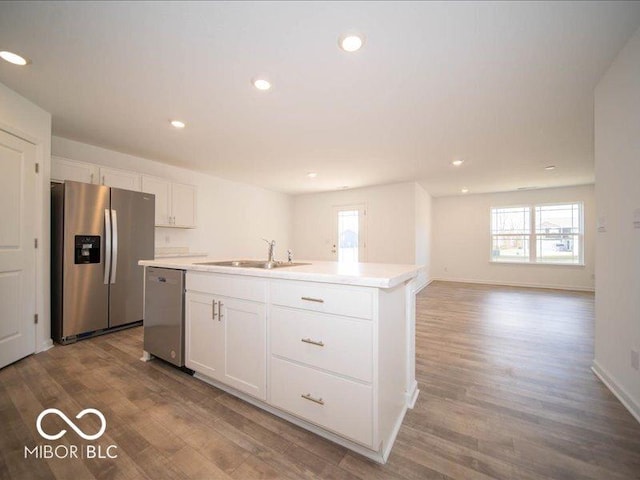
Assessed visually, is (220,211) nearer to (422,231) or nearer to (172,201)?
(172,201)

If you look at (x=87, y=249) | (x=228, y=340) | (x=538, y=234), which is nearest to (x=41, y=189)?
(x=87, y=249)

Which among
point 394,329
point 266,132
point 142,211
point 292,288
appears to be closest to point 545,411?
point 394,329

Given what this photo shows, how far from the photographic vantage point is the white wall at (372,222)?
18.5ft

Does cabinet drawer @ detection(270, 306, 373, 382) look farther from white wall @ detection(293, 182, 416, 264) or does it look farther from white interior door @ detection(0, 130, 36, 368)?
A: white wall @ detection(293, 182, 416, 264)

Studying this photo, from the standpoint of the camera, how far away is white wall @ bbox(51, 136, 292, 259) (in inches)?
145

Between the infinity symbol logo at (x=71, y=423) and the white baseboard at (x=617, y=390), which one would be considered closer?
the infinity symbol logo at (x=71, y=423)

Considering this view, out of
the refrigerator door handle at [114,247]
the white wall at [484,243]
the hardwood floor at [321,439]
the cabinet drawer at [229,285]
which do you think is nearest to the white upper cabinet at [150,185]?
the refrigerator door handle at [114,247]

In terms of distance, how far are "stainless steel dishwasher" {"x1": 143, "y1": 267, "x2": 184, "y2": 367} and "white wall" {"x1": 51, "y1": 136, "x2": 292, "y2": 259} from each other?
224 centimetres

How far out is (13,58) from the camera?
1.88 meters

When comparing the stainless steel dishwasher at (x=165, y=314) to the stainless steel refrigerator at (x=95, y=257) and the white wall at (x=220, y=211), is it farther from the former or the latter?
the white wall at (x=220, y=211)

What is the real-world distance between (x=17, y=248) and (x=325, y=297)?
9.77ft

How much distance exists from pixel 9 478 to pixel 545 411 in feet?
9.90

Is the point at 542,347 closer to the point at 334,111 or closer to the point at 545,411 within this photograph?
the point at 545,411

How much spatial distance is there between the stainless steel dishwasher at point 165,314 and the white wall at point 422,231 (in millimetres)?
4419
